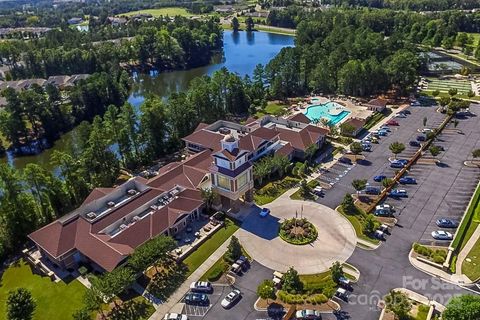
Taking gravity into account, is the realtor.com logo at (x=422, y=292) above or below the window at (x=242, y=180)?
below

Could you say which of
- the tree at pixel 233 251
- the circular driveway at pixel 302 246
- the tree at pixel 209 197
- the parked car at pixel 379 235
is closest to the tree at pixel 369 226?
the parked car at pixel 379 235

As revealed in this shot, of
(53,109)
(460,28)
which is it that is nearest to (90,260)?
(53,109)

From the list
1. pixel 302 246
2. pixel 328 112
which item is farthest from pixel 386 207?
pixel 328 112

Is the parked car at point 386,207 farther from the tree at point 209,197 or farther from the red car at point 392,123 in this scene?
the red car at point 392,123

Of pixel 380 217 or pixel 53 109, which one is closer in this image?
pixel 380 217

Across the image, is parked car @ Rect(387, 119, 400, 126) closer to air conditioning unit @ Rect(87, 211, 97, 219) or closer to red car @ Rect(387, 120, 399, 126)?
red car @ Rect(387, 120, 399, 126)

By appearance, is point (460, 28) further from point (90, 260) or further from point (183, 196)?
point (90, 260)
